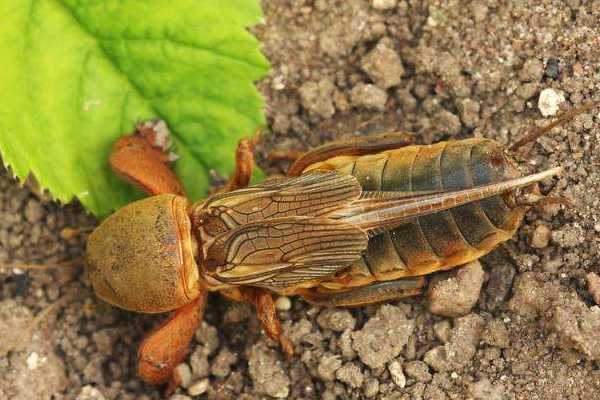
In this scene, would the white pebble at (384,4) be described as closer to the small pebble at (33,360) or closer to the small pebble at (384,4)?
the small pebble at (384,4)

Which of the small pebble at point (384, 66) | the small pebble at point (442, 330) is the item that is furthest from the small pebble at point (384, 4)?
the small pebble at point (442, 330)

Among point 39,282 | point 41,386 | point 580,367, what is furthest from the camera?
point 39,282

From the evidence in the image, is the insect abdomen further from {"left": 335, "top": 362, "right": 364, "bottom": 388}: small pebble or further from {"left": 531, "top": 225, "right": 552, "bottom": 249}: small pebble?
{"left": 335, "top": 362, "right": 364, "bottom": 388}: small pebble

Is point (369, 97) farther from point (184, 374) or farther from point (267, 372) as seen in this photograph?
point (184, 374)

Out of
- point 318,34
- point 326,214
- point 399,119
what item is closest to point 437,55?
point 399,119

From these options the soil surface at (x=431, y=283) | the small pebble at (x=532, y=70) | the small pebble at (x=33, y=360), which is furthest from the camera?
the small pebble at (x=33, y=360)

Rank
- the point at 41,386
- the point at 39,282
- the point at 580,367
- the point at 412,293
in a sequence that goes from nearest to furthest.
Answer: the point at 580,367, the point at 412,293, the point at 41,386, the point at 39,282

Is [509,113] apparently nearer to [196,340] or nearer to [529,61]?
[529,61]
